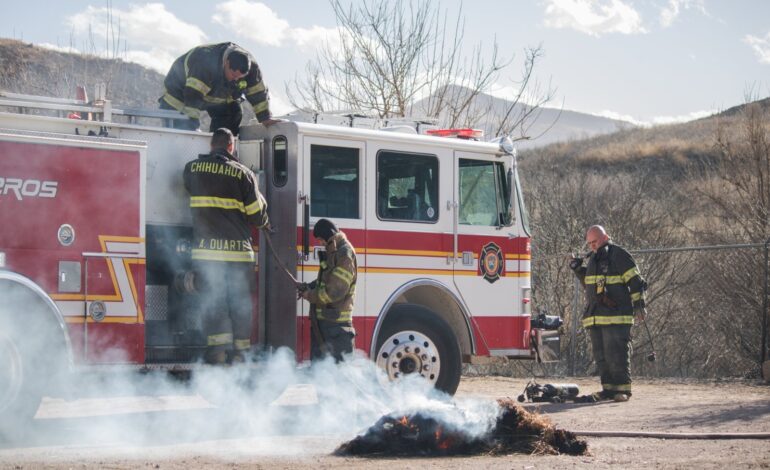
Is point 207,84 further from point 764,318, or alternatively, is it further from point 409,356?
point 764,318

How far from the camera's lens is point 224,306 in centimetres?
840

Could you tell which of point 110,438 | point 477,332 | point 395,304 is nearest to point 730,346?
point 477,332

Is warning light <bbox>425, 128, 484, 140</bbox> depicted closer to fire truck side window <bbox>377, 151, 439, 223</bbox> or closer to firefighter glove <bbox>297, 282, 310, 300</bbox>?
fire truck side window <bbox>377, 151, 439, 223</bbox>

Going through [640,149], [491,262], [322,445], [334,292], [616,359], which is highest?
[640,149]

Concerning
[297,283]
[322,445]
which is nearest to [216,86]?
[297,283]

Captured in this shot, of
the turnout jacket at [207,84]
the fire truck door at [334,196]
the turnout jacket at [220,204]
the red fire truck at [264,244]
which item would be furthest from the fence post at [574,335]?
the turnout jacket at [220,204]

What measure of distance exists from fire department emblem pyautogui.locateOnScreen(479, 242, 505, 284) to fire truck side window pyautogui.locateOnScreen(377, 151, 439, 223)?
2.34 ft

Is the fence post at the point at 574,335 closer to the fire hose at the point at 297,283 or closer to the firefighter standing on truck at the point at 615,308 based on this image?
the firefighter standing on truck at the point at 615,308

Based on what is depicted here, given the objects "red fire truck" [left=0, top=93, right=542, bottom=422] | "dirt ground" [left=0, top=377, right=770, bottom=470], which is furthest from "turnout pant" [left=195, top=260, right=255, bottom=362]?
"dirt ground" [left=0, top=377, right=770, bottom=470]

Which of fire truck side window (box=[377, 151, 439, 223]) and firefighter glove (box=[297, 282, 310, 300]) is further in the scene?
fire truck side window (box=[377, 151, 439, 223])

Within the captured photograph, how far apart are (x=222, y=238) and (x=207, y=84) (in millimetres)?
1592

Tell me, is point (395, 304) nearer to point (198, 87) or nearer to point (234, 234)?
point (234, 234)

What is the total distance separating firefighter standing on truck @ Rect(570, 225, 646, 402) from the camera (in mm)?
11258

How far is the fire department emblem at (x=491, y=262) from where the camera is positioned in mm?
10305
